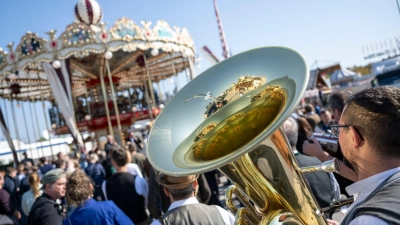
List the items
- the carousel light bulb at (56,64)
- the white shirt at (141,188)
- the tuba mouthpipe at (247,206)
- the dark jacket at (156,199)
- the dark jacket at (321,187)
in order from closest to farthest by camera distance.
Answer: the tuba mouthpipe at (247,206), the dark jacket at (321,187), the dark jacket at (156,199), the white shirt at (141,188), the carousel light bulb at (56,64)

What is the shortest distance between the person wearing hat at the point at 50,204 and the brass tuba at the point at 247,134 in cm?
173

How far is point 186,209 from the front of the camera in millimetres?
1978

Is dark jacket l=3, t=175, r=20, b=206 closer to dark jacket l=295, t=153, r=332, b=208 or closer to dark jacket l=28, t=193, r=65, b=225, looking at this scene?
dark jacket l=28, t=193, r=65, b=225

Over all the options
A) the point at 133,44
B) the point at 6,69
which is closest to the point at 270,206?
the point at 133,44

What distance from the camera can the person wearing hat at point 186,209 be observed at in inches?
75.5

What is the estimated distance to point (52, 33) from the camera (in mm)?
12055

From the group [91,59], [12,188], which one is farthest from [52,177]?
[91,59]

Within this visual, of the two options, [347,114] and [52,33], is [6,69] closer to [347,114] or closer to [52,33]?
[52,33]

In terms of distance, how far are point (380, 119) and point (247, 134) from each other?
0.68m

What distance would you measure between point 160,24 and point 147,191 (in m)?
10.8

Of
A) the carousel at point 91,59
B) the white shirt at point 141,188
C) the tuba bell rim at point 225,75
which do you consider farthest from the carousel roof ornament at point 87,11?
the tuba bell rim at point 225,75

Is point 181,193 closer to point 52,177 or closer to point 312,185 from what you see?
point 312,185

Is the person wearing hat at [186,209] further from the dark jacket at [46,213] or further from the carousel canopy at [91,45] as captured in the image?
the carousel canopy at [91,45]

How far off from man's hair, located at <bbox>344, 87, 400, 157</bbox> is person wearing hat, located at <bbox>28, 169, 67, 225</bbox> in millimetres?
2609
